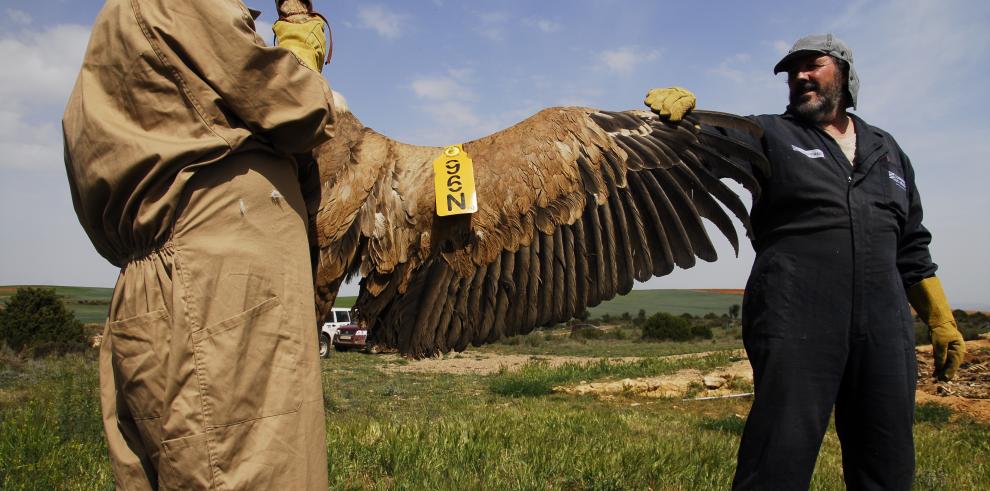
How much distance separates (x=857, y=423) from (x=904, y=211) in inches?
38.1

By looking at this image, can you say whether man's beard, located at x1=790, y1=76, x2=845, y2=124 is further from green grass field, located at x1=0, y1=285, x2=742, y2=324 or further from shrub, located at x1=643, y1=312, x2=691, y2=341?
green grass field, located at x1=0, y1=285, x2=742, y2=324

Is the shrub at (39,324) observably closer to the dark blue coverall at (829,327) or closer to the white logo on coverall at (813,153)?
the dark blue coverall at (829,327)

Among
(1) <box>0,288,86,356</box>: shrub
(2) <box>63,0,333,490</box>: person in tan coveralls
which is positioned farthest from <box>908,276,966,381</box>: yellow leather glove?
(1) <box>0,288,86,356</box>: shrub

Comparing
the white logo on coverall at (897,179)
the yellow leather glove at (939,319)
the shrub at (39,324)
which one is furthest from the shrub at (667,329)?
the white logo on coverall at (897,179)

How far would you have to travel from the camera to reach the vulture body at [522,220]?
102 inches

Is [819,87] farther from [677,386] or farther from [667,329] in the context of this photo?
[667,329]

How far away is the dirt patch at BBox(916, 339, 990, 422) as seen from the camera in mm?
8875

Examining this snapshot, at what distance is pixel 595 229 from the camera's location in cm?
302

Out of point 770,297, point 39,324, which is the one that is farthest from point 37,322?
point 770,297

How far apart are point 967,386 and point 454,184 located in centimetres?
1115

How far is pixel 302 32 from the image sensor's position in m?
2.07

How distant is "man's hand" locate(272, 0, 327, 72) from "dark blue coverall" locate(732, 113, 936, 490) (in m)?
2.01

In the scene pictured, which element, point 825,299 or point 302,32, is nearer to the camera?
point 302,32

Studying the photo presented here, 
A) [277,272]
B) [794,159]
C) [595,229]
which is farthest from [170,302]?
[794,159]
